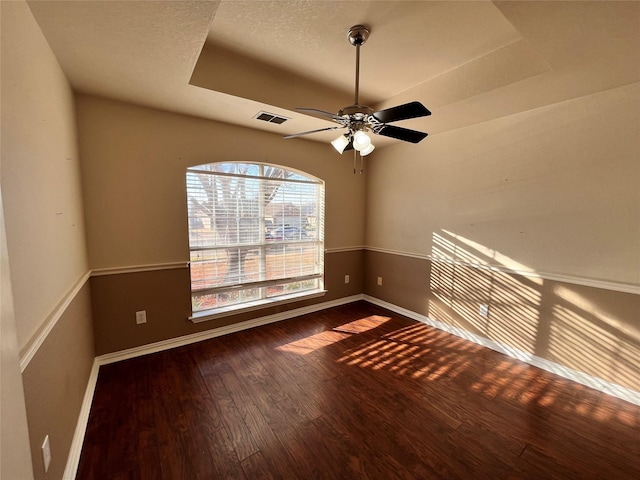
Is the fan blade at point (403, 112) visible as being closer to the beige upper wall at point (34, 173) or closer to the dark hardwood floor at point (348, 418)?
the beige upper wall at point (34, 173)

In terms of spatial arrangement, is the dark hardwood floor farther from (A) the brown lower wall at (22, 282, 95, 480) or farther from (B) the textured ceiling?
(B) the textured ceiling

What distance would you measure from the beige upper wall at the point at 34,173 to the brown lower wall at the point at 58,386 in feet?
0.48

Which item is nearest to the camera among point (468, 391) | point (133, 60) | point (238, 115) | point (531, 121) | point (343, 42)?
point (133, 60)

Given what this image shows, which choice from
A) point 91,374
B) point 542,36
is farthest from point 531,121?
point 91,374

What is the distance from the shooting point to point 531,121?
8.31 feet

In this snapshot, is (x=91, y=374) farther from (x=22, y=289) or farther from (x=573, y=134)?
(x=573, y=134)

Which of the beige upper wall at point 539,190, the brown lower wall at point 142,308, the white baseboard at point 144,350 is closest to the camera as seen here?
the white baseboard at point 144,350

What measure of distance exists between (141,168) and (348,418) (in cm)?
277

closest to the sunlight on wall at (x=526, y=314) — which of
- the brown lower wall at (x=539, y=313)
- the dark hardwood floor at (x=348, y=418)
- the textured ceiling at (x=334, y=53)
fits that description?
the brown lower wall at (x=539, y=313)

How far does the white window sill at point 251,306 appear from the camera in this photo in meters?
2.99

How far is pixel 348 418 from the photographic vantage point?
1892mm

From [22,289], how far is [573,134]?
3731 mm

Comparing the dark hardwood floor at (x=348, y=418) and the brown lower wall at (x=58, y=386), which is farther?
the dark hardwood floor at (x=348, y=418)

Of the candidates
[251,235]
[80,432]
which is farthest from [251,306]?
[80,432]
